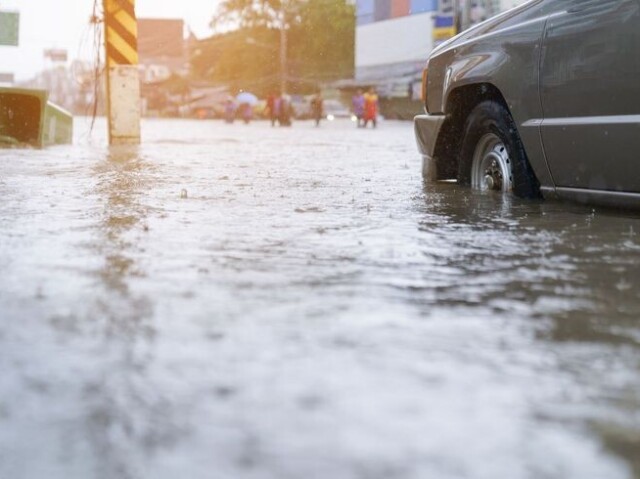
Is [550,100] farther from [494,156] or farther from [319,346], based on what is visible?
[319,346]

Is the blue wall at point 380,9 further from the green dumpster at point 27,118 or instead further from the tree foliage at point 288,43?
the green dumpster at point 27,118

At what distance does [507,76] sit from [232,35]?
3030 inches

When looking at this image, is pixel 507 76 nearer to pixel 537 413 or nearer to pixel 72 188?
pixel 72 188

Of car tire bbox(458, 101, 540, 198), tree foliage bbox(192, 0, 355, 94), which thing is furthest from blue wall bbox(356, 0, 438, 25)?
car tire bbox(458, 101, 540, 198)

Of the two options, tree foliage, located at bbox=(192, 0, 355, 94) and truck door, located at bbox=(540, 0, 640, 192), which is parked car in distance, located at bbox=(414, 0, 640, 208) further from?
tree foliage, located at bbox=(192, 0, 355, 94)

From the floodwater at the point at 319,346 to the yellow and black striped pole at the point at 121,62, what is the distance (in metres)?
10.4

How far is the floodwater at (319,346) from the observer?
2.04 meters

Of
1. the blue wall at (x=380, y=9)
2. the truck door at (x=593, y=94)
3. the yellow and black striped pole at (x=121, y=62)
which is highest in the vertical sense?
the blue wall at (x=380, y=9)

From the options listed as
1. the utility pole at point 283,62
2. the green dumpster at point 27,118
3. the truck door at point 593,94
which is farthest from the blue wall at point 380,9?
the truck door at point 593,94

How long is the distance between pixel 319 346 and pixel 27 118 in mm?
13954

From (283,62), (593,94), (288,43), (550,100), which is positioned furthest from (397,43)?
(593,94)

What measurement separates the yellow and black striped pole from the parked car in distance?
30.6 feet

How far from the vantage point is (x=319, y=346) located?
9.36ft

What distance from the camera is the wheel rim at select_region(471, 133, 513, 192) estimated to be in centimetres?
666
